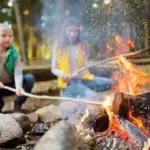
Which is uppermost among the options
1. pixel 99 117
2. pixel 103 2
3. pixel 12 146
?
pixel 103 2

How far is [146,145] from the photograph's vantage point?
435 cm

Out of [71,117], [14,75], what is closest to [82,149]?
[71,117]

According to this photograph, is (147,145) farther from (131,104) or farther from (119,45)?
(119,45)

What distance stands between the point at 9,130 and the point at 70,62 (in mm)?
2170

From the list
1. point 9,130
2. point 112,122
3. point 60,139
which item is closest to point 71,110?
point 9,130

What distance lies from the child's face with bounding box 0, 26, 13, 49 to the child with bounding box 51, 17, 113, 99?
0.92m

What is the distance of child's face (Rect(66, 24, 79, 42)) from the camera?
662 cm

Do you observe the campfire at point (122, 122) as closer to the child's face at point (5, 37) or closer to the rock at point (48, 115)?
the rock at point (48, 115)

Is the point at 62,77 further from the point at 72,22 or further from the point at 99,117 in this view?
the point at 99,117

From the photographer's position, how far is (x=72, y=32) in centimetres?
664

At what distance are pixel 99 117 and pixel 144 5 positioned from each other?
4653mm

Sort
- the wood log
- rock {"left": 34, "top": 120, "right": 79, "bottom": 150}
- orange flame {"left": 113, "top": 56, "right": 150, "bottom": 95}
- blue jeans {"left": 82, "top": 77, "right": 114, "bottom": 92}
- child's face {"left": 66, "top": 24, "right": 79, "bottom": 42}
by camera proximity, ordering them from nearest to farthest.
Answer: rock {"left": 34, "top": 120, "right": 79, "bottom": 150} → the wood log → orange flame {"left": 113, "top": 56, "right": 150, "bottom": 95} → child's face {"left": 66, "top": 24, "right": 79, "bottom": 42} → blue jeans {"left": 82, "top": 77, "right": 114, "bottom": 92}

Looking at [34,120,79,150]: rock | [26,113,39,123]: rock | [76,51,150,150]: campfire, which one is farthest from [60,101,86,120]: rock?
[34,120,79,150]: rock

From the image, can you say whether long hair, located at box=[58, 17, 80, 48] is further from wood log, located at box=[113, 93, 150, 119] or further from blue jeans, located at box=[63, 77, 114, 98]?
wood log, located at box=[113, 93, 150, 119]
